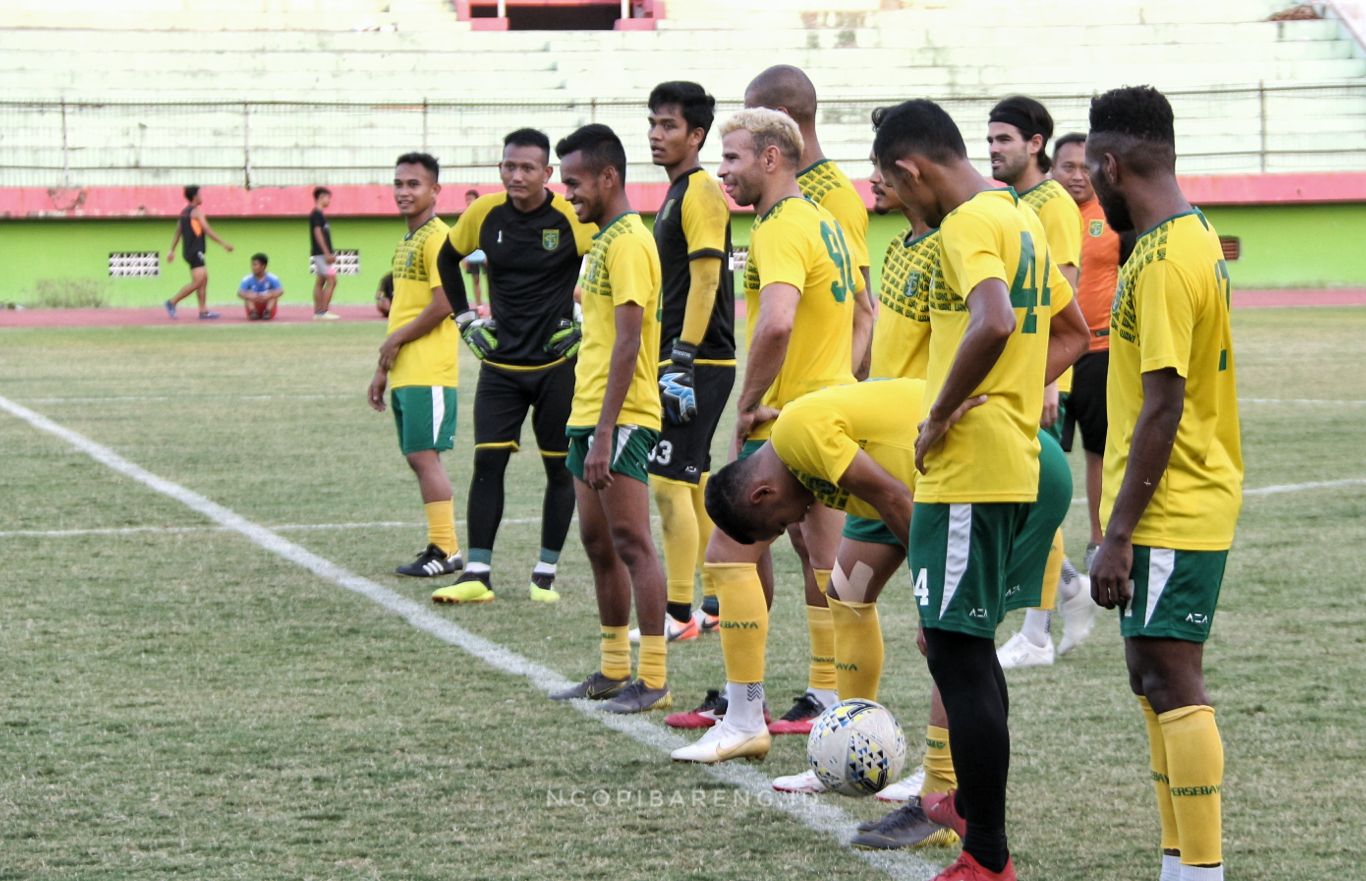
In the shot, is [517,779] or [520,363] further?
[520,363]

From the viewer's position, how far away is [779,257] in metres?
5.63

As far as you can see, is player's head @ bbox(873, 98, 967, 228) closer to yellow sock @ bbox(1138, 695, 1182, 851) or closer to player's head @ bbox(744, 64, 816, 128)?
yellow sock @ bbox(1138, 695, 1182, 851)

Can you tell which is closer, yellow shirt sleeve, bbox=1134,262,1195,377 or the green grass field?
yellow shirt sleeve, bbox=1134,262,1195,377

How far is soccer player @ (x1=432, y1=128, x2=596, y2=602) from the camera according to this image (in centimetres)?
834

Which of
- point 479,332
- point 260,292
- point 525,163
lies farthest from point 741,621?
point 260,292

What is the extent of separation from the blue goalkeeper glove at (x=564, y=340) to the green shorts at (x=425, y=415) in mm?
982

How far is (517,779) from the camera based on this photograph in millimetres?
5492

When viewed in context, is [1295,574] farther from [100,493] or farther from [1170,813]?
[100,493]

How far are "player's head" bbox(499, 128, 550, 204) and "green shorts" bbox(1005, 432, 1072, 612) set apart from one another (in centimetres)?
382

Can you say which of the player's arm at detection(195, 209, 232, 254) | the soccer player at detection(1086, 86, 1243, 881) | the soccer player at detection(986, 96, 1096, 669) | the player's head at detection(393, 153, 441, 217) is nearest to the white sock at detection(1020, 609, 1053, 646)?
the soccer player at detection(986, 96, 1096, 669)

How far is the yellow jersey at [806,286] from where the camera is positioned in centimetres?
566

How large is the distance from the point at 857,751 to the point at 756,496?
765 millimetres

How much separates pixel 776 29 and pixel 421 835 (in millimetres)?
31875

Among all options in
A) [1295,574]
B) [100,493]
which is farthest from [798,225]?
[100,493]
